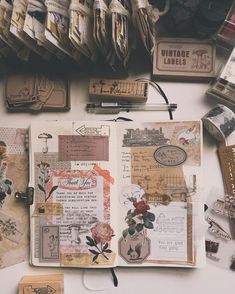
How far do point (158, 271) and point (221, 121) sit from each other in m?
0.35

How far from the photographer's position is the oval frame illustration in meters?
1.00

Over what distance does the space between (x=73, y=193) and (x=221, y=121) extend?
0.35 meters

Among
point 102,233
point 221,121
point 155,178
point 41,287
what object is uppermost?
point 221,121

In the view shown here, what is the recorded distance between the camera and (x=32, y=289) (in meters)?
0.98

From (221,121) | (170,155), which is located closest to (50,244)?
(170,155)

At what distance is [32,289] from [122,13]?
60 cm

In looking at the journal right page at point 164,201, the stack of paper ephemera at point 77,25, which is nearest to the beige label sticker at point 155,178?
the journal right page at point 164,201

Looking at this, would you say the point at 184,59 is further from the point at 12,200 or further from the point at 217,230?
the point at 12,200

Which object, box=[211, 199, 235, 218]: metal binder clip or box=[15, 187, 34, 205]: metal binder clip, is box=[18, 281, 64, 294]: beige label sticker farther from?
box=[211, 199, 235, 218]: metal binder clip

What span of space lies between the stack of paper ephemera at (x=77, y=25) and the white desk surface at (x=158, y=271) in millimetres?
138

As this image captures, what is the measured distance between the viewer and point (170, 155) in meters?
1.00

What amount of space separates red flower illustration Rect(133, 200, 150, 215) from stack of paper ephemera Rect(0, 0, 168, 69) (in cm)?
31

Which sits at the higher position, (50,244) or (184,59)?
(184,59)

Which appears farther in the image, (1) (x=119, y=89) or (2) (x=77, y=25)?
(1) (x=119, y=89)
